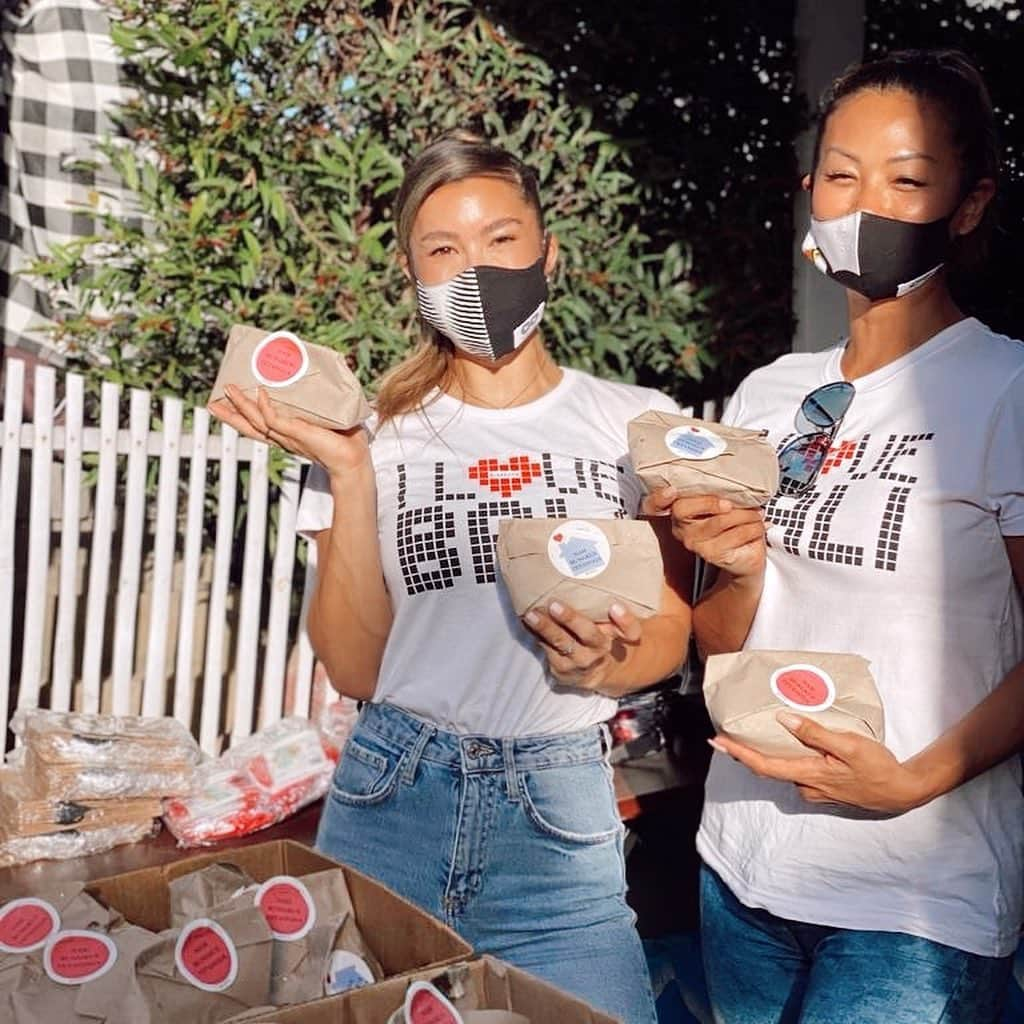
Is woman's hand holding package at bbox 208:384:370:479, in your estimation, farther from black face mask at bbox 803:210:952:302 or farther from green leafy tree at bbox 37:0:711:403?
green leafy tree at bbox 37:0:711:403

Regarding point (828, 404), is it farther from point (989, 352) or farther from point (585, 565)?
point (585, 565)

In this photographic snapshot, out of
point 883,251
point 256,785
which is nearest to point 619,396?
point 883,251

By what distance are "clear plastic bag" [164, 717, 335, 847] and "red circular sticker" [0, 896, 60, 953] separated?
220cm

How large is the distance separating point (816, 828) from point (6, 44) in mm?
5031

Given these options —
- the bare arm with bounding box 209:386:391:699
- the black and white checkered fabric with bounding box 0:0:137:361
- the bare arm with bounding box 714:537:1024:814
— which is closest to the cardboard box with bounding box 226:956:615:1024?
the bare arm with bounding box 714:537:1024:814

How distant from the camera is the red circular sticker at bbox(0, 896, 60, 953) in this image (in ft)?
5.04

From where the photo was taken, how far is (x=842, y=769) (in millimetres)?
1756

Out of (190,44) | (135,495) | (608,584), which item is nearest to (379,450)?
(608,584)

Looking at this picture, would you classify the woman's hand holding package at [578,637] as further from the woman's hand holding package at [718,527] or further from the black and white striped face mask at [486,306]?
the black and white striped face mask at [486,306]

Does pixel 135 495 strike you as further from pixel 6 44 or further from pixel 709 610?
pixel 709 610

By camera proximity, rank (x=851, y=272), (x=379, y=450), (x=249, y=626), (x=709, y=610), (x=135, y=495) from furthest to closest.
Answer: (x=249, y=626) → (x=135, y=495) → (x=379, y=450) → (x=709, y=610) → (x=851, y=272)

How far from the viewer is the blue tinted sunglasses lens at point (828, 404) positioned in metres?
2.01

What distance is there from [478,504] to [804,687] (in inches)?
27.1

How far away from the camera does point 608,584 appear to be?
74.9 inches
